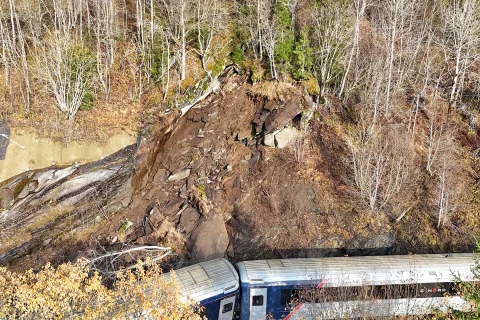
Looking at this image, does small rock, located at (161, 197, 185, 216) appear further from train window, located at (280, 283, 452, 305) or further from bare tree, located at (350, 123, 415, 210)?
bare tree, located at (350, 123, 415, 210)

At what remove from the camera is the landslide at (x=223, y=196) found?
18156 millimetres

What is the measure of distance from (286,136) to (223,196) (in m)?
6.38

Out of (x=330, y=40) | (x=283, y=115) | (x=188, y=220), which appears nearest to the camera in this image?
(x=188, y=220)

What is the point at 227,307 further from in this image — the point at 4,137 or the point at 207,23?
the point at 207,23

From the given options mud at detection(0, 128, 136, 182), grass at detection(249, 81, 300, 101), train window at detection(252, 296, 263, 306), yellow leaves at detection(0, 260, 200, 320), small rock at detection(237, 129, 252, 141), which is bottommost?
train window at detection(252, 296, 263, 306)

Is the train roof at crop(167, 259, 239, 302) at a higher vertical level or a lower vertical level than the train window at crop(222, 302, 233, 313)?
higher

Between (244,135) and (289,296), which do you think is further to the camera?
(244,135)

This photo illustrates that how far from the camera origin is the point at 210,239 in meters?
19.6

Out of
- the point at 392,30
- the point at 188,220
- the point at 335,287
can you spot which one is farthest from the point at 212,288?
the point at 392,30

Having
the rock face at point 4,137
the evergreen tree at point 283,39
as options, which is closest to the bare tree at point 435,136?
the evergreen tree at point 283,39

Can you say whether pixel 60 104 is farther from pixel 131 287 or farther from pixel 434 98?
pixel 434 98

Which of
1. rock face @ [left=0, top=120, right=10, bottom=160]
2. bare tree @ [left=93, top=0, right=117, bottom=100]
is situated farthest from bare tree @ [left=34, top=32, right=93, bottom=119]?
rock face @ [left=0, top=120, right=10, bottom=160]

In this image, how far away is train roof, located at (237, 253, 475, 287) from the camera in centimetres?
1517

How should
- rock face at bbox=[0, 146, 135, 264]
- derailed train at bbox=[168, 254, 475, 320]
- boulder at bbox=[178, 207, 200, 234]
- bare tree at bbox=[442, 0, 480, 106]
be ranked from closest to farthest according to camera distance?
derailed train at bbox=[168, 254, 475, 320]
rock face at bbox=[0, 146, 135, 264]
boulder at bbox=[178, 207, 200, 234]
bare tree at bbox=[442, 0, 480, 106]
